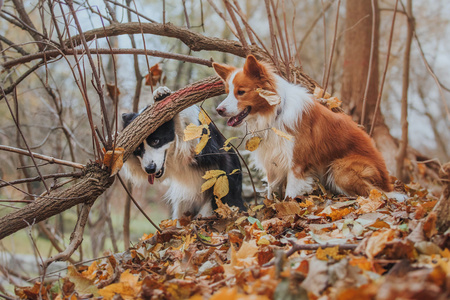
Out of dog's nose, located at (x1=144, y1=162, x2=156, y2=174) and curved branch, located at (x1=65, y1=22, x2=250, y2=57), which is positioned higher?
curved branch, located at (x1=65, y1=22, x2=250, y2=57)

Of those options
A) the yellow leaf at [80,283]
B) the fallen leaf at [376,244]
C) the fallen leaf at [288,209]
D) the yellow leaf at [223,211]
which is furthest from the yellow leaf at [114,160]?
the fallen leaf at [376,244]

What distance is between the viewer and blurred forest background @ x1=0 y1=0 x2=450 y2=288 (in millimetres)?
3527

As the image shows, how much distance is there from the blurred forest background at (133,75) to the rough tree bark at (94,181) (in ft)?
0.28

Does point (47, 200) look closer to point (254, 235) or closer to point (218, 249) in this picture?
point (218, 249)

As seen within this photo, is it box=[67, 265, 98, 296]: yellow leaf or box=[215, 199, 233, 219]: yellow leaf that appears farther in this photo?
box=[215, 199, 233, 219]: yellow leaf

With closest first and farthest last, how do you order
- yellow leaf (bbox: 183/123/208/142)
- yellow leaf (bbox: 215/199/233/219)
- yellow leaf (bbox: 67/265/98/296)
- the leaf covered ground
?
the leaf covered ground → yellow leaf (bbox: 67/265/98/296) → yellow leaf (bbox: 183/123/208/142) → yellow leaf (bbox: 215/199/233/219)

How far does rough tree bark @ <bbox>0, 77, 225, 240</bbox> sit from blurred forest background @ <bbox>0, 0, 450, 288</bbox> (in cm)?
9

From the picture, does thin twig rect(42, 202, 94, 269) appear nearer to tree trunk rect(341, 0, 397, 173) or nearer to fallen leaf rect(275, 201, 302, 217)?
fallen leaf rect(275, 201, 302, 217)

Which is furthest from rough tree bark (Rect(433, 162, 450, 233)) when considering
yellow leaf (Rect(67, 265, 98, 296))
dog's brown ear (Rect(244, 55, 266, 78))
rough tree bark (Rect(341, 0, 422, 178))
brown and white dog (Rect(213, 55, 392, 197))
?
rough tree bark (Rect(341, 0, 422, 178))

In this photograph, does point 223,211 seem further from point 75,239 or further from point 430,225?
point 430,225

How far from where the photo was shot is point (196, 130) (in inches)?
107

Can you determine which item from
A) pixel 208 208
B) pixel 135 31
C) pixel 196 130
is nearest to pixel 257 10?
pixel 135 31

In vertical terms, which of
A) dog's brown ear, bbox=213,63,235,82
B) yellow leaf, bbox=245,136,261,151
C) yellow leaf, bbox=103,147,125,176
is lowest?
yellow leaf, bbox=245,136,261,151

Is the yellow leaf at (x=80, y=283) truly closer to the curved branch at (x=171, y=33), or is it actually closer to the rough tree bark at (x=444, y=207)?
the rough tree bark at (x=444, y=207)
